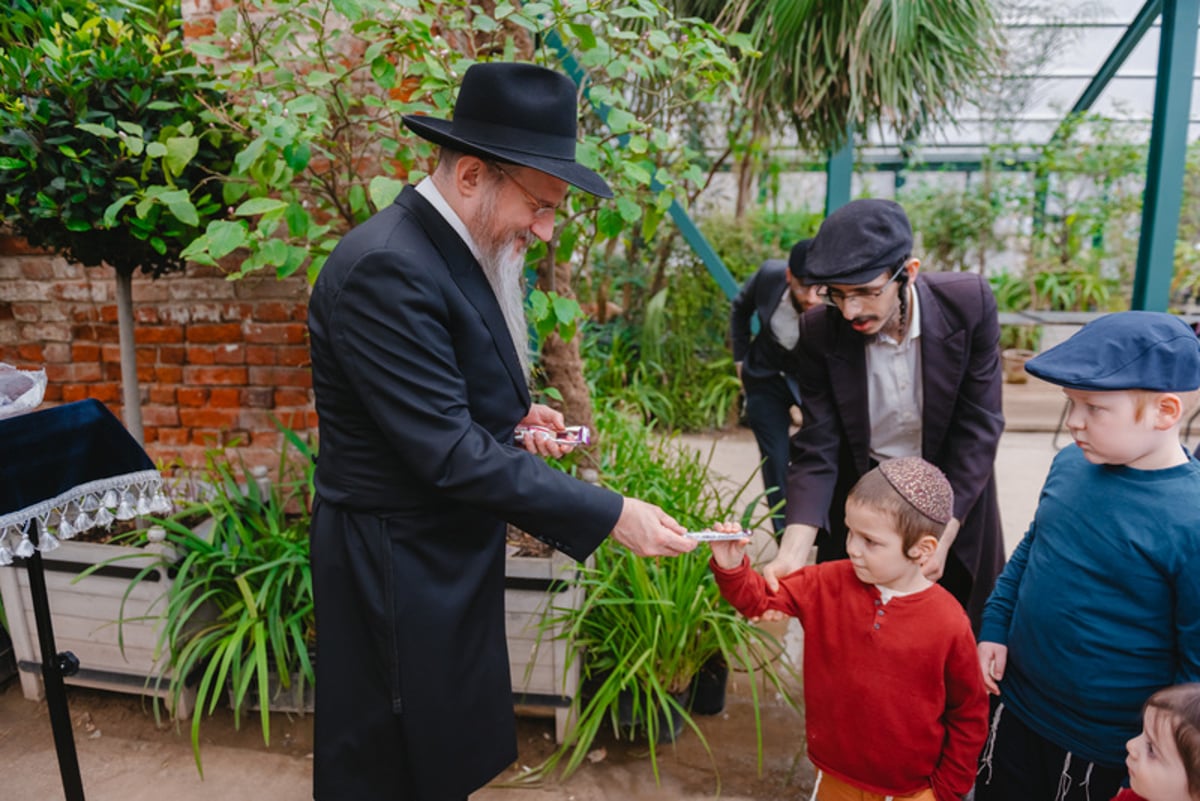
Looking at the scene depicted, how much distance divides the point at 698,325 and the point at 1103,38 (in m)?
5.42

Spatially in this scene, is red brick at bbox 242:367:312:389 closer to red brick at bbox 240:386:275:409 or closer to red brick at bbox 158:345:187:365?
red brick at bbox 240:386:275:409

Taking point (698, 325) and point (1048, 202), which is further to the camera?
point (1048, 202)

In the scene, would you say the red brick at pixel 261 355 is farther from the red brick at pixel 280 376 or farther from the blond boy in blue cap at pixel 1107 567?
the blond boy in blue cap at pixel 1107 567

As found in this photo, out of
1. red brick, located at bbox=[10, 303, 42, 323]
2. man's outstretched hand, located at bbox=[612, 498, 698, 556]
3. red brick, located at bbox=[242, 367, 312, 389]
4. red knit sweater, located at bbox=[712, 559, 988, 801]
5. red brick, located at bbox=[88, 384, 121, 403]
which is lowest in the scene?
red knit sweater, located at bbox=[712, 559, 988, 801]

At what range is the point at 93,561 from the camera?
2631 millimetres

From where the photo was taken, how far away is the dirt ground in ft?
8.00

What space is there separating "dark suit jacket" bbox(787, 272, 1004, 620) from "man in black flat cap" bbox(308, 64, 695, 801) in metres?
0.76

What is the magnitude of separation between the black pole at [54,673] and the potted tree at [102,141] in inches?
38.6

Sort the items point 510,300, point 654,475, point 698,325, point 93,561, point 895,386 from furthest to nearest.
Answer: point 698,325
point 654,475
point 93,561
point 895,386
point 510,300

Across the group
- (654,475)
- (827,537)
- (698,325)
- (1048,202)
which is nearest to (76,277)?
→ (654,475)

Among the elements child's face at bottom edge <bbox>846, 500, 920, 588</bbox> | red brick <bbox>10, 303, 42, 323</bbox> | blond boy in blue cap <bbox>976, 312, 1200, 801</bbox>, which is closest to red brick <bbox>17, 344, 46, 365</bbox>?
red brick <bbox>10, 303, 42, 323</bbox>

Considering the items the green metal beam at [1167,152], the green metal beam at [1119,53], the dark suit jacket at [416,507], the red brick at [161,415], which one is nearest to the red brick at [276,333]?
the red brick at [161,415]

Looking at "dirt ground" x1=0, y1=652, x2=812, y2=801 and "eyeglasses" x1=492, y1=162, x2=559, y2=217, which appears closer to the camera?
"eyeglasses" x1=492, y1=162, x2=559, y2=217

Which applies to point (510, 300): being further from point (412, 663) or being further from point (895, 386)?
point (895, 386)
